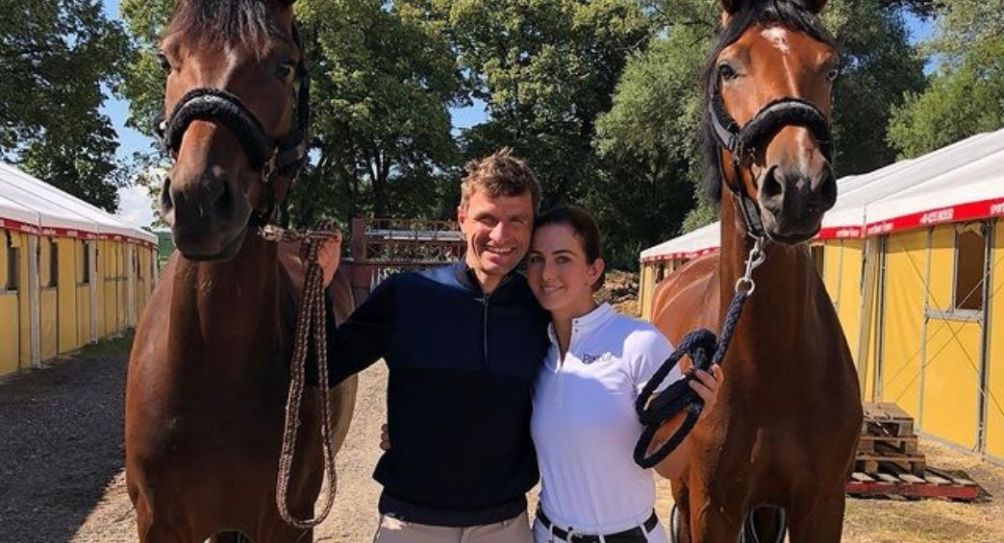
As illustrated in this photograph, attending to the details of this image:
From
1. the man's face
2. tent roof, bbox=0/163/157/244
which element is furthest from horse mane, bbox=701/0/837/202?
tent roof, bbox=0/163/157/244

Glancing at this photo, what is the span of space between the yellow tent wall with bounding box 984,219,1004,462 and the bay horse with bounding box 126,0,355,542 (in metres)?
7.25

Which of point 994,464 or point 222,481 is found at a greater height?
point 222,481

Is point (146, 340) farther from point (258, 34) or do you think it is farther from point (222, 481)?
point (258, 34)

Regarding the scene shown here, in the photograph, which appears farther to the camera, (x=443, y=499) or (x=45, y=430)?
(x=45, y=430)

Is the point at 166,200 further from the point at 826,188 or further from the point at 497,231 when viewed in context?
the point at 826,188

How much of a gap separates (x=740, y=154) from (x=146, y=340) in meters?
2.01

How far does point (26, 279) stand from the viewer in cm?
1247

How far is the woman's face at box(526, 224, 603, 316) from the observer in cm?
240

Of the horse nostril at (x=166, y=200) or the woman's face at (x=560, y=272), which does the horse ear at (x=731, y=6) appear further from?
the horse nostril at (x=166, y=200)

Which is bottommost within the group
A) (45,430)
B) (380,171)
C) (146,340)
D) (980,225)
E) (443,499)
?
(45,430)

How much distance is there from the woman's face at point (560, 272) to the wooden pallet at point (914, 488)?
17.3ft

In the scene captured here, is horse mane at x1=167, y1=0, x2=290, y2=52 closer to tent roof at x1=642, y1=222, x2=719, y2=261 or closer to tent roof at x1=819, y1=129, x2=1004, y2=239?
tent roof at x1=819, y1=129, x2=1004, y2=239

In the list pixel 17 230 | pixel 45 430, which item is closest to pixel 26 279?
pixel 17 230

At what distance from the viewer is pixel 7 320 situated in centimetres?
1197
